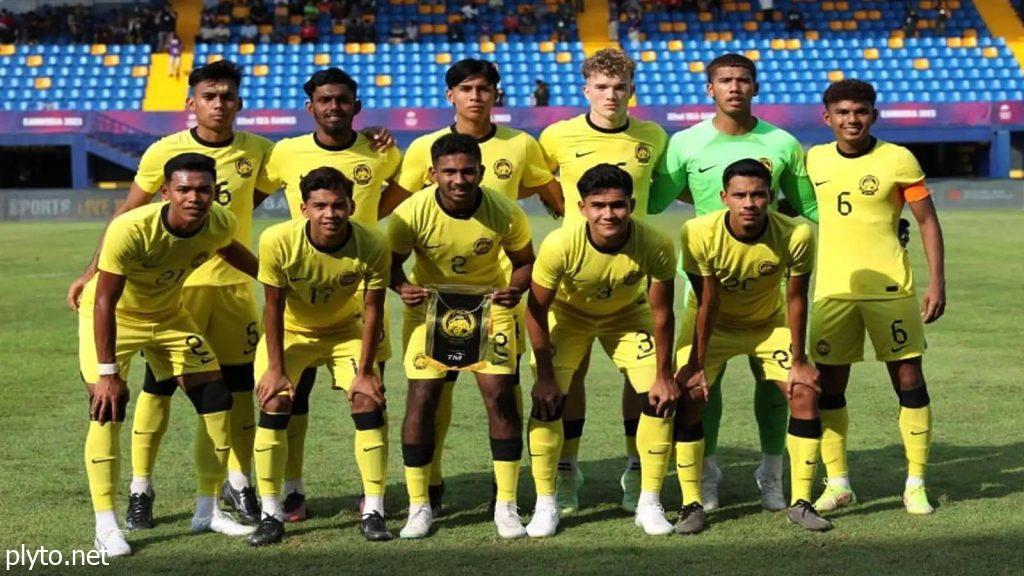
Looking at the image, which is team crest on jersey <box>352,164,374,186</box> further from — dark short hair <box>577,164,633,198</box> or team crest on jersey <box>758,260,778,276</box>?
team crest on jersey <box>758,260,778,276</box>

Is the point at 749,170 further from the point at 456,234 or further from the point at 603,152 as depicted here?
the point at 456,234

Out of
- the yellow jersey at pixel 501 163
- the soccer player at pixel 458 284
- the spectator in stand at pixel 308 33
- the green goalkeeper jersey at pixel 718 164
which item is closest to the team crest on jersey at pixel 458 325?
the soccer player at pixel 458 284

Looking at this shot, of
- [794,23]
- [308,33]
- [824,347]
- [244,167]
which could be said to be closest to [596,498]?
[824,347]

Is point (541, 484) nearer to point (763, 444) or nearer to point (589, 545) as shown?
point (589, 545)

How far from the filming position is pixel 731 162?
7.12m

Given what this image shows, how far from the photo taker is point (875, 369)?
37.0ft

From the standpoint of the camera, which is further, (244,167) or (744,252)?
(244,167)

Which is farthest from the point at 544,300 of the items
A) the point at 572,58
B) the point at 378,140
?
the point at 572,58

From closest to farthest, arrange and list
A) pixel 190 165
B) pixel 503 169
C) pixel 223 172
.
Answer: pixel 190 165
pixel 223 172
pixel 503 169

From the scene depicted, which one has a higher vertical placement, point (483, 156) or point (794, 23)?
point (794, 23)

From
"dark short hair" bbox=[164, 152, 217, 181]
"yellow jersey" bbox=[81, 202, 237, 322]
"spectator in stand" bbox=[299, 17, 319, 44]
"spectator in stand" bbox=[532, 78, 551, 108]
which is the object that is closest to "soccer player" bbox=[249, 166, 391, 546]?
"yellow jersey" bbox=[81, 202, 237, 322]

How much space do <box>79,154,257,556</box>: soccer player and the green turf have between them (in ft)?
1.03

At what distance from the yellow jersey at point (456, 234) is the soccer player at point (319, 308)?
157mm

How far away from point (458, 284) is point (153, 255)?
1.45m
